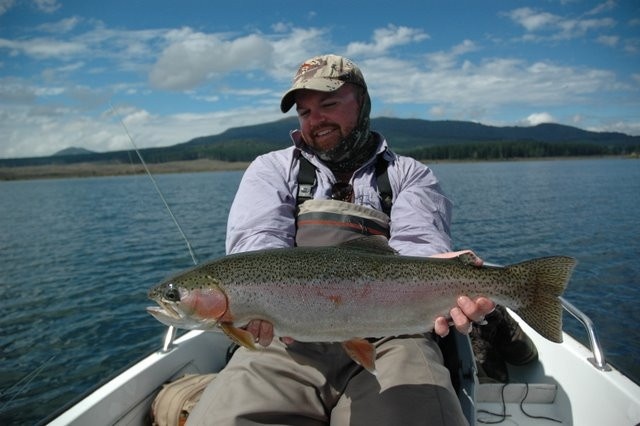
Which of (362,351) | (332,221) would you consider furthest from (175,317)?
(332,221)

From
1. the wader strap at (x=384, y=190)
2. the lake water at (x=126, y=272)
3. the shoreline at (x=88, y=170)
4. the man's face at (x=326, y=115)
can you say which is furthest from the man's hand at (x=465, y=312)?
the shoreline at (x=88, y=170)

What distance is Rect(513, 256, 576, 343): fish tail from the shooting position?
3570 millimetres

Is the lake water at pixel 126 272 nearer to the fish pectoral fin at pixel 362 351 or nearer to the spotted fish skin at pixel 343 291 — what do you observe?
the spotted fish skin at pixel 343 291

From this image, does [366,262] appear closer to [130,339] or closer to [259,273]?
[259,273]

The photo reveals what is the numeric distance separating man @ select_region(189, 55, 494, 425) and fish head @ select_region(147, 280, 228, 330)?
31 cm

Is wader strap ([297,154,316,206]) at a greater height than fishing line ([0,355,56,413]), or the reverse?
wader strap ([297,154,316,206])

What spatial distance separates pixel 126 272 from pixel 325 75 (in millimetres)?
16825

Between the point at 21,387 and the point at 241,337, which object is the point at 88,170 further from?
the point at 241,337

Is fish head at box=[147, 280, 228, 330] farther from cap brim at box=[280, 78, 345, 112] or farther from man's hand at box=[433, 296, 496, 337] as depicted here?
cap brim at box=[280, 78, 345, 112]

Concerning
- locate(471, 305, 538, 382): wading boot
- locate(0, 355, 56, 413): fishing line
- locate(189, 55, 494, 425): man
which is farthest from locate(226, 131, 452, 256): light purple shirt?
locate(0, 355, 56, 413): fishing line

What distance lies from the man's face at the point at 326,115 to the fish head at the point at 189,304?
2.23 meters

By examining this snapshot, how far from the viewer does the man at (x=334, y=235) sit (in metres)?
3.44

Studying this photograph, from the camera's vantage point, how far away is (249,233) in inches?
175

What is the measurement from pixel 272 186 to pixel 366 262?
1.61 meters
